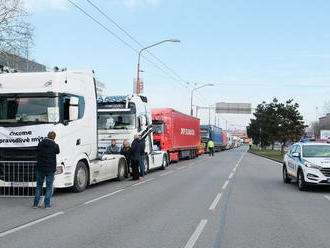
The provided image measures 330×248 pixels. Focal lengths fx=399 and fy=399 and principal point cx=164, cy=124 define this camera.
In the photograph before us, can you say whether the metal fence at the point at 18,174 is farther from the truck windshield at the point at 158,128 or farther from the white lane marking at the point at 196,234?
the truck windshield at the point at 158,128

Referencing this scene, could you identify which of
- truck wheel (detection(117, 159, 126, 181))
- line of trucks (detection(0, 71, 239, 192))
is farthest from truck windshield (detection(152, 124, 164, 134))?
line of trucks (detection(0, 71, 239, 192))

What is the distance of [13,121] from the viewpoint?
10898 mm

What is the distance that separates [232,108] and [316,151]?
43.8 meters

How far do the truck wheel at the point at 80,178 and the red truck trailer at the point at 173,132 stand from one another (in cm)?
1385

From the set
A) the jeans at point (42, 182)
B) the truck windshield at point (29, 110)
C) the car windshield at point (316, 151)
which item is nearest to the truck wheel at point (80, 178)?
the truck windshield at point (29, 110)

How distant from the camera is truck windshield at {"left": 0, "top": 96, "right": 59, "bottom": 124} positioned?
1083cm

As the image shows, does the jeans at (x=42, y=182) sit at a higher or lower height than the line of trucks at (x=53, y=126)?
lower

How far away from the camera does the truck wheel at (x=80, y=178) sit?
1165 cm

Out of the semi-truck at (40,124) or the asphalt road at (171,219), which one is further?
the semi-truck at (40,124)

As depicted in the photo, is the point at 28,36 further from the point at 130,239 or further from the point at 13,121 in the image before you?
the point at 130,239

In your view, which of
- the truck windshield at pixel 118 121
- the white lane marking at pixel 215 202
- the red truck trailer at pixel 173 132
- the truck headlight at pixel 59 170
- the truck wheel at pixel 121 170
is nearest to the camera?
the white lane marking at pixel 215 202

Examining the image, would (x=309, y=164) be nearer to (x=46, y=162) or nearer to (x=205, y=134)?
(x=46, y=162)

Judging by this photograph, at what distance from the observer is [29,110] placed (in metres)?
10.9

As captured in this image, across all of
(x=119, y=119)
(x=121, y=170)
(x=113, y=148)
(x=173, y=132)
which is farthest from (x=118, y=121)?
(x=173, y=132)
